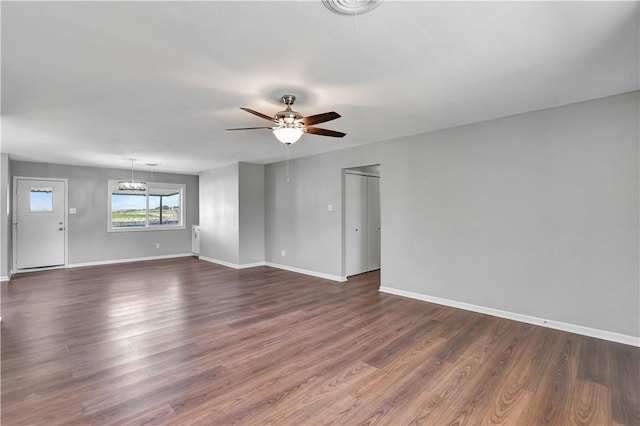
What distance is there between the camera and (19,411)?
194cm

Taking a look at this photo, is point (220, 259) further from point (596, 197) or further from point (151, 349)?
point (596, 197)

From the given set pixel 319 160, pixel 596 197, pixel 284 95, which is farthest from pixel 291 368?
pixel 319 160

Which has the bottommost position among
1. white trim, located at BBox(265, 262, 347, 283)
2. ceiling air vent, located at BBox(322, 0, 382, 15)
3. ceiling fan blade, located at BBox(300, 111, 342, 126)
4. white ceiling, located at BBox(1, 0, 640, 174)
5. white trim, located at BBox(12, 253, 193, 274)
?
white trim, located at BBox(265, 262, 347, 283)

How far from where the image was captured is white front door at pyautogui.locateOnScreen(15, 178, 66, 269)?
6.52 m

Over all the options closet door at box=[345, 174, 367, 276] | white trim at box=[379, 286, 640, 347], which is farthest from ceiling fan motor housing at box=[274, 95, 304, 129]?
white trim at box=[379, 286, 640, 347]

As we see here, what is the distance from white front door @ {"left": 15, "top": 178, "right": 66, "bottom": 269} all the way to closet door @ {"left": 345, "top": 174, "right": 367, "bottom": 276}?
259 inches

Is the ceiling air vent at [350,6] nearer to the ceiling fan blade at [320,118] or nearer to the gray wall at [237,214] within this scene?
the ceiling fan blade at [320,118]

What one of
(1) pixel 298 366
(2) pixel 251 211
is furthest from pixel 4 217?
(1) pixel 298 366

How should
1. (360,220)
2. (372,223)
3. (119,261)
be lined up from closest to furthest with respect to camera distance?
(360,220) < (372,223) < (119,261)

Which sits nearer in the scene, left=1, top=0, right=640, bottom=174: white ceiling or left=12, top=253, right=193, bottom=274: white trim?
left=1, top=0, right=640, bottom=174: white ceiling

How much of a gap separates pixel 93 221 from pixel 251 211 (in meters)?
3.96

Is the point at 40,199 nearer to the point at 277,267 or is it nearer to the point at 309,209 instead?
the point at 277,267

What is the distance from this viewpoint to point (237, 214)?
268 inches

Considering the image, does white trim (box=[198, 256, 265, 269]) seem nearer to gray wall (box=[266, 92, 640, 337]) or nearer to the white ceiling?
gray wall (box=[266, 92, 640, 337])
